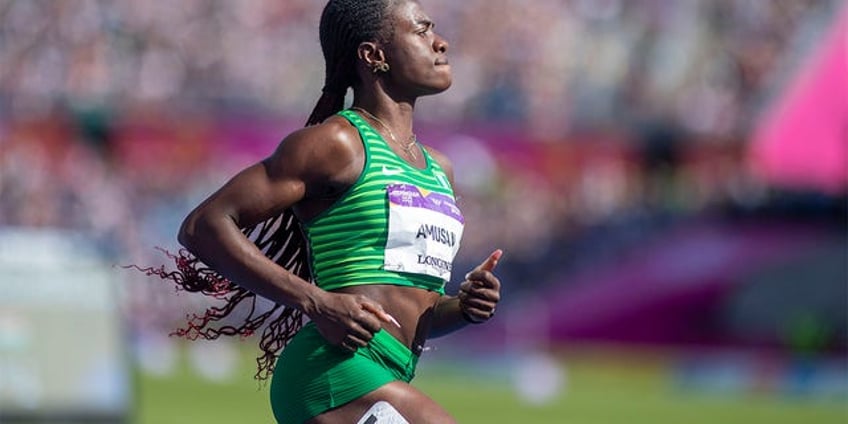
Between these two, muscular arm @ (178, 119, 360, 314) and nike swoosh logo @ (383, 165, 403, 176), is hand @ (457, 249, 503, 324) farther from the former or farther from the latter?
muscular arm @ (178, 119, 360, 314)

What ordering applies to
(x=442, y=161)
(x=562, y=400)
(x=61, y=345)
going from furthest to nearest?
(x=562, y=400)
(x=61, y=345)
(x=442, y=161)

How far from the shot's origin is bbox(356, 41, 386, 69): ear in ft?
20.2

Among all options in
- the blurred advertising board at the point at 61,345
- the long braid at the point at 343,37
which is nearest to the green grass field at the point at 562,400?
the blurred advertising board at the point at 61,345

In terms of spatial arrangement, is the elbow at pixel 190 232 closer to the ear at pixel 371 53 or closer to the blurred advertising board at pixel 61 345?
the ear at pixel 371 53

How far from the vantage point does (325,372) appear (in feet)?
19.2

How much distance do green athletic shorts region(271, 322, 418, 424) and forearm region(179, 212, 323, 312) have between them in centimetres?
23

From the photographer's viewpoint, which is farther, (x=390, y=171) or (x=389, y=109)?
(x=389, y=109)

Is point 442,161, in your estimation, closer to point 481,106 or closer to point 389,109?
point 389,109

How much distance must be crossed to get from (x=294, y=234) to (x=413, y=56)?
750 millimetres

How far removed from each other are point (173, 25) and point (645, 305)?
9640 mm

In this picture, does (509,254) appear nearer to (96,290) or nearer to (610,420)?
(610,420)

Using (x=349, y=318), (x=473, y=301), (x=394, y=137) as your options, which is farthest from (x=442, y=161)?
(x=349, y=318)

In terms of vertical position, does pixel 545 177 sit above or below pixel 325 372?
above

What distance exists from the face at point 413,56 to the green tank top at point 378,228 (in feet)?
0.72
